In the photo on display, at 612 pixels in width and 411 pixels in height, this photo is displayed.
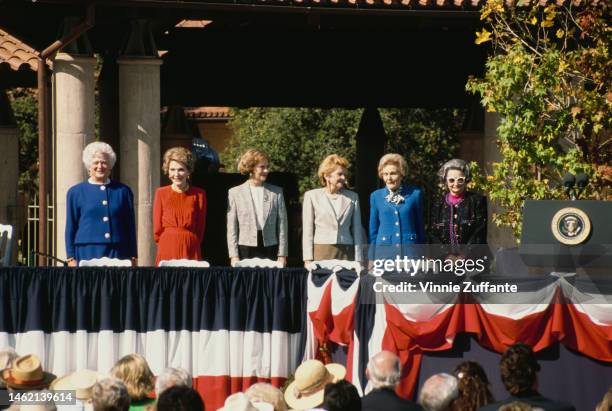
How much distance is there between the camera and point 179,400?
7391mm

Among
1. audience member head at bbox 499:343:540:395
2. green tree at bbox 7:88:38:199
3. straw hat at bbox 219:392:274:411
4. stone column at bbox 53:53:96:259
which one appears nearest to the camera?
straw hat at bbox 219:392:274:411

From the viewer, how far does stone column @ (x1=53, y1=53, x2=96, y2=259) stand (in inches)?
612

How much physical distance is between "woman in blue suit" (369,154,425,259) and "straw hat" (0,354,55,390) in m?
3.54

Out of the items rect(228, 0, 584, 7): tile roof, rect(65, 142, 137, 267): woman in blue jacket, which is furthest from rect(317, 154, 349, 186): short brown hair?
rect(228, 0, 584, 7): tile roof

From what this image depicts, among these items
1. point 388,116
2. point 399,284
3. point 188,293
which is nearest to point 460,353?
point 399,284

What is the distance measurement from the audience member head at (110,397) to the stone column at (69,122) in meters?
7.71

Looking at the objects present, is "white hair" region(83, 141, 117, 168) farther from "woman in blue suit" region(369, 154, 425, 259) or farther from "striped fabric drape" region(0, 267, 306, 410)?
"woman in blue suit" region(369, 154, 425, 259)

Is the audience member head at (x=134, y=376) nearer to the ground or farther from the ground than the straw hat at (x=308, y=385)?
farther from the ground

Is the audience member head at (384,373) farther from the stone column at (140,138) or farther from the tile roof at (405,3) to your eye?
the tile roof at (405,3)

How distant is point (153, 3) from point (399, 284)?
580cm

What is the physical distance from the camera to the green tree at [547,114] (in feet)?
45.4

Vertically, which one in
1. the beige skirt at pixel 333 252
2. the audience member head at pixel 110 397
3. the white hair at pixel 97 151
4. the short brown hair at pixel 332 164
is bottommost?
the audience member head at pixel 110 397

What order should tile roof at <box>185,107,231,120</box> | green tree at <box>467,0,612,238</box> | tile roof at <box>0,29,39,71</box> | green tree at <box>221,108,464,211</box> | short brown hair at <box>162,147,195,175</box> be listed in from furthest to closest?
tile roof at <box>185,107,231,120</box> → green tree at <box>221,108,464,211</box> → tile roof at <box>0,29,39,71</box> → green tree at <box>467,0,612,238</box> → short brown hair at <box>162,147,195,175</box>

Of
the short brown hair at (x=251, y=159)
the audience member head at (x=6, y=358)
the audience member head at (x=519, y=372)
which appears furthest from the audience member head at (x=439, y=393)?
the short brown hair at (x=251, y=159)
